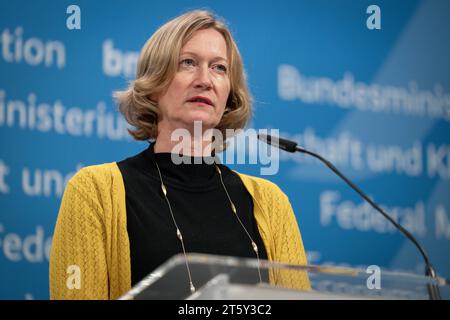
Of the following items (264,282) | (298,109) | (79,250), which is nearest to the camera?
(264,282)

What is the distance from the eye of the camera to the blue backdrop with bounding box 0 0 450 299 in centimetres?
237

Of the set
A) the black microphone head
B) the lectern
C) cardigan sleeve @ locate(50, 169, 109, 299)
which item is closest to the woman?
cardigan sleeve @ locate(50, 169, 109, 299)

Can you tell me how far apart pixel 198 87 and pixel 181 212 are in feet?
1.24

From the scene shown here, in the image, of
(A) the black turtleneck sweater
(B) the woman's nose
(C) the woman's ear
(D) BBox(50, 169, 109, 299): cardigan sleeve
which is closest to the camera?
(D) BBox(50, 169, 109, 299): cardigan sleeve

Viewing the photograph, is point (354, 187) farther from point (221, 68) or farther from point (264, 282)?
point (264, 282)

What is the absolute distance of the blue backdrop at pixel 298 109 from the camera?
2.37m

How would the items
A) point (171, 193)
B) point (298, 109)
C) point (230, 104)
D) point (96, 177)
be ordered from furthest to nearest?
point (298, 109) < point (230, 104) < point (171, 193) < point (96, 177)

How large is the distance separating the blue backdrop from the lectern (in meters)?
1.35

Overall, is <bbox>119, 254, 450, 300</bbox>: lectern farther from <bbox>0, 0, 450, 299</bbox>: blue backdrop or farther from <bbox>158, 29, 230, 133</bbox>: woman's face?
<bbox>0, 0, 450, 299</bbox>: blue backdrop

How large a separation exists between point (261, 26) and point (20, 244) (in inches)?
51.9

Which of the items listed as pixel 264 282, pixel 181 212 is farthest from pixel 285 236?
pixel 264 282

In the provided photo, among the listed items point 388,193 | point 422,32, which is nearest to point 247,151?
point 388,193

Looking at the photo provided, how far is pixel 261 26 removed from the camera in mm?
2889

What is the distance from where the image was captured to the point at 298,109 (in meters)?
2.92
